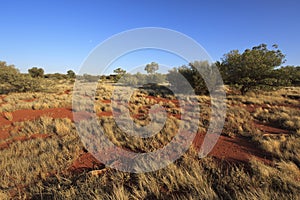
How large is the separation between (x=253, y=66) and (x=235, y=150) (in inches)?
602

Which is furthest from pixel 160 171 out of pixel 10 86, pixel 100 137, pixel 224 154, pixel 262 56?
pixel 10 86

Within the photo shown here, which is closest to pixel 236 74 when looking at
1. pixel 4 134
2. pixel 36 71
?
pixel 4 134

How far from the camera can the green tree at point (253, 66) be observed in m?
16.3

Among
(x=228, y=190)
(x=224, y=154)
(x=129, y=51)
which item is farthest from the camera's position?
(x=129, y=51)

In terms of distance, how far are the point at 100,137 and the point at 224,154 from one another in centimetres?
430

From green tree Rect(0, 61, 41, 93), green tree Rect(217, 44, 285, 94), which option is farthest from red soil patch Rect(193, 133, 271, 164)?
green tree Rect(0, 61, 41, 93)

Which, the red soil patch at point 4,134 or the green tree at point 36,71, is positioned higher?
the green tree at point 36,71

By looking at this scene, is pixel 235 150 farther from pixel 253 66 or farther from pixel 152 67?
pixel 152 67

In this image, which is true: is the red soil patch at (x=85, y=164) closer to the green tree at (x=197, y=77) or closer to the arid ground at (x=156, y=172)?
the arid ground at (x=156, y=172)

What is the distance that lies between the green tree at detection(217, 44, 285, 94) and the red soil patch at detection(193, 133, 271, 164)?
14.1 meters

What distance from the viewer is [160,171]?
11.5 ft

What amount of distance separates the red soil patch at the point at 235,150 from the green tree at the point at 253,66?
46.1 ft

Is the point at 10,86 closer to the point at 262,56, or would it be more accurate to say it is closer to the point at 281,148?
the point at 281,148

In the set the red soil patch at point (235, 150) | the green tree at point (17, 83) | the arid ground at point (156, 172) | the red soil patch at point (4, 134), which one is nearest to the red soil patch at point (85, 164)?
the arid ground at point (156, 172)
